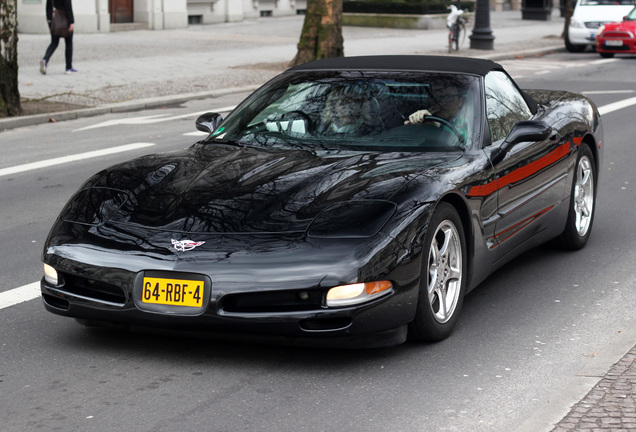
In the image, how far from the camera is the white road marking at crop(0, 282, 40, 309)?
6.33m

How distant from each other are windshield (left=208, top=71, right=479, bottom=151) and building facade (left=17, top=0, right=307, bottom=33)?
24.7 m

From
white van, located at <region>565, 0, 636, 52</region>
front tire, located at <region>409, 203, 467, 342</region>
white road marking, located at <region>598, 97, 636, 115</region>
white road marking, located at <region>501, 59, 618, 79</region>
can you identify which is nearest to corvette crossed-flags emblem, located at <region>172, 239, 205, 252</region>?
front tire, located at <region>409, 203, 467, 342</region>

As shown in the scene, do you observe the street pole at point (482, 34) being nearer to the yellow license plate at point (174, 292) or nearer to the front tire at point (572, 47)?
the front tire at point (572, 47)

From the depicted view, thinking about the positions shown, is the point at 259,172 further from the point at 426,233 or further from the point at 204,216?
the point at 426,233

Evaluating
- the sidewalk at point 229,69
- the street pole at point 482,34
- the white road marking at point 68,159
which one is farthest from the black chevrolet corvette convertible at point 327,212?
the street pole at point 482,34

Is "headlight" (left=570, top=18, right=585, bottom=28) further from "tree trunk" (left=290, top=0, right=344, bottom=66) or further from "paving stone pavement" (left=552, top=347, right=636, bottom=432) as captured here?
"paving stone pavement" (left=552, top=347, right=636, bottom=432)

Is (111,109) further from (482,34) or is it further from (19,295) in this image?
(482,34)

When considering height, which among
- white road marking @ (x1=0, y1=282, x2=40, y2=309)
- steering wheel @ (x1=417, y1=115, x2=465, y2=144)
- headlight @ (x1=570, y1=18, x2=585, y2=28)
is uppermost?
headlight @ (x1=570, y1=18, x2=585, y2=28)

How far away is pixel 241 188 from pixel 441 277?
1.12 m

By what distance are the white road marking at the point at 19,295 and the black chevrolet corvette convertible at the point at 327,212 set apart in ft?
3.26

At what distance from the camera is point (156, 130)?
14.9m

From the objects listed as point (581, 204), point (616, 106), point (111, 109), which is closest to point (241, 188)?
point (581, 204)

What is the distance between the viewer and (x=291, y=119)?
6.44 metres

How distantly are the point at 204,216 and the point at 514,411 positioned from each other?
1.72m
